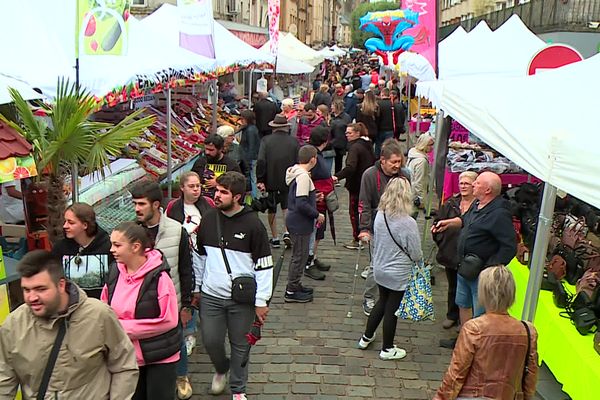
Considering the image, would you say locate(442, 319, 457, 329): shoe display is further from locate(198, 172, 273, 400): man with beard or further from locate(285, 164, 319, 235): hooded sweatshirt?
locate(198, 172, 273, 400): man with beard

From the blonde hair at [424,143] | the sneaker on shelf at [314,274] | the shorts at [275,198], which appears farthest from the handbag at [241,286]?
the blonde hair at [424,143]

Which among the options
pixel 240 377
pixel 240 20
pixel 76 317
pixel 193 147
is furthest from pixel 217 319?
pixel 240 20

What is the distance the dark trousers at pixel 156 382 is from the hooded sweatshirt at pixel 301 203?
2.59 metres

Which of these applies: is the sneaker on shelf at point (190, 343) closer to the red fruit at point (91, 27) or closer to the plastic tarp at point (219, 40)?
the red fruit at point (91, 27)

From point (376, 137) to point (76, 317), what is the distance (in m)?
9.13

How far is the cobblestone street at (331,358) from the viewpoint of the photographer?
4.67 meters

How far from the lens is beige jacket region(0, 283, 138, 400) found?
8.43 feet

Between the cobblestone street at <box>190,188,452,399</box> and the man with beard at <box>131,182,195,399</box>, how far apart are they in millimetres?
994

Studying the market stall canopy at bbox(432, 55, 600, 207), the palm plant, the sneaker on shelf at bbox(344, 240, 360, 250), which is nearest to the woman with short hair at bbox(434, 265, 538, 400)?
the market stall canopy at bbox(432, 55, 600, 207)

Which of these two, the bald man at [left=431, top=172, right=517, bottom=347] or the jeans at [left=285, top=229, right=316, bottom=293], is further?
the jeans at [left=285, top=229, right=316, bottom=293]

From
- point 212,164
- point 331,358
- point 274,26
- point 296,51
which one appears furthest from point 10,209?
point 296,51

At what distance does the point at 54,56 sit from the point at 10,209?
1.54m

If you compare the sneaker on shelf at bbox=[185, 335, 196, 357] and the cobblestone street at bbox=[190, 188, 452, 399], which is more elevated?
the sneaker on shelf at bbox=[185, 335, 196, 357]

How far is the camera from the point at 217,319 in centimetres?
413
